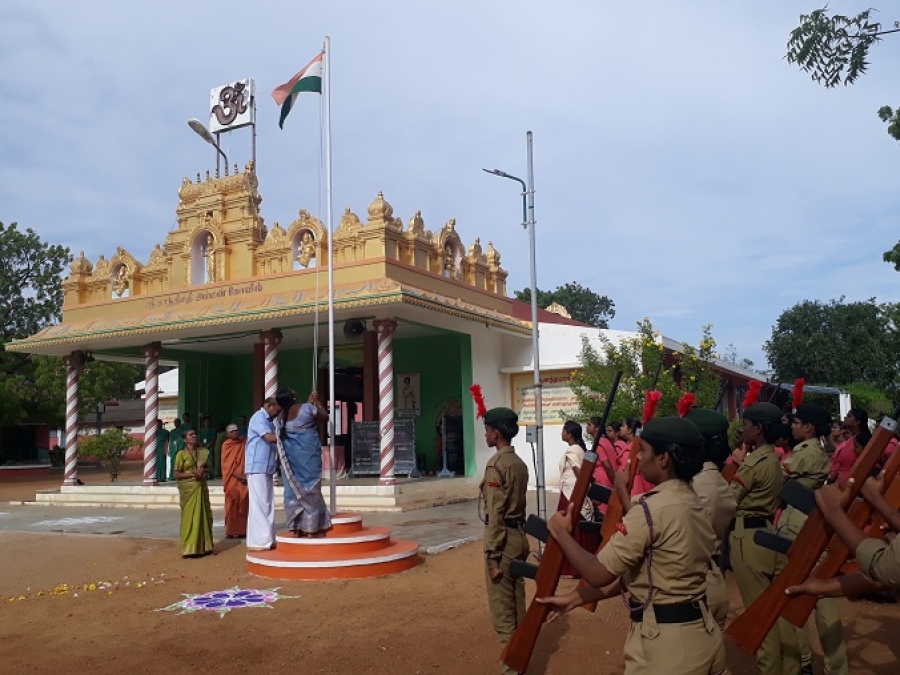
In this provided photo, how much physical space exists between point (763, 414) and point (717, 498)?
3.35 ft

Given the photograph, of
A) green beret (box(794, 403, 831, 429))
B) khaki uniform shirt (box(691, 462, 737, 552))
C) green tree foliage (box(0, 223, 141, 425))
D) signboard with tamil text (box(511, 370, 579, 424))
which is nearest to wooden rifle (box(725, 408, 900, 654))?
khaki uniform shirt (box(691, 462, 737, 552))

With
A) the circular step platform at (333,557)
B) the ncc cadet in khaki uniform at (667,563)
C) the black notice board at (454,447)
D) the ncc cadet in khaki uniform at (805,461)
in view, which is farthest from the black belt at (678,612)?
→ the black notice board at (454,447)

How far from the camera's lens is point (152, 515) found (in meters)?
14.1

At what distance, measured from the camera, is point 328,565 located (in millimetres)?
7828

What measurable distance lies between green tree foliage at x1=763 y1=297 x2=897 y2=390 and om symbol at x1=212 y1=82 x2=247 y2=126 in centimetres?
2555

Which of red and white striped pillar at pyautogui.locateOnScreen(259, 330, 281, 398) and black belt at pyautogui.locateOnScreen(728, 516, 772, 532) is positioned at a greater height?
red and white striped pillar at pyautogui.locateOnScreen(259, 330, 281, 398)

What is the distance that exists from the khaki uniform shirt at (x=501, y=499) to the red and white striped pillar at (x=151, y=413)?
43.0 ft

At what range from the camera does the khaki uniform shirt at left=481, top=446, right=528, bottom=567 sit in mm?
4746

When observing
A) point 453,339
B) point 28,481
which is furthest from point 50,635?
point 28,481

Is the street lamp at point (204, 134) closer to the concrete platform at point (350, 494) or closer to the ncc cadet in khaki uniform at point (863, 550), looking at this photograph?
the concrete platform at point (350, 494)

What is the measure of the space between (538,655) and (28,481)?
26.5 meters

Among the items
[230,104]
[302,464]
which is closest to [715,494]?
[302,464]

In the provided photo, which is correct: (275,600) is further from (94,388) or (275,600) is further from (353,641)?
(94,388)

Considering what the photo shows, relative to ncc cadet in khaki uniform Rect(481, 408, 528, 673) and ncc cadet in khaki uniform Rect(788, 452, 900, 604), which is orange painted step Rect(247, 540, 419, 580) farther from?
ncc cadet in khaki uniform Rect(788, 452, 900, 604)
